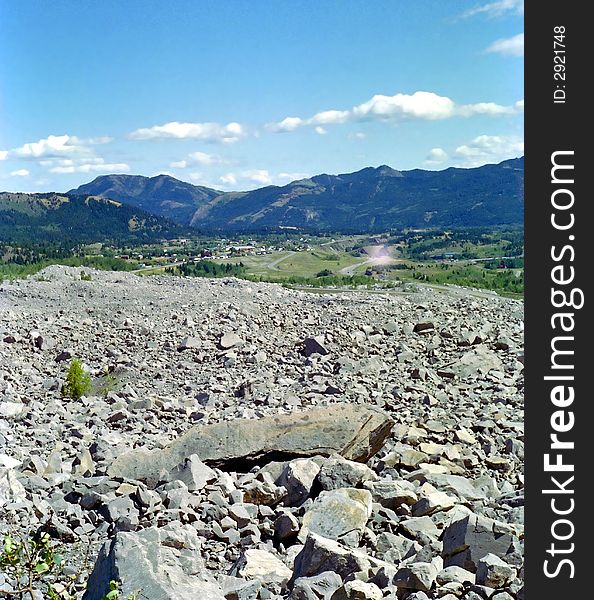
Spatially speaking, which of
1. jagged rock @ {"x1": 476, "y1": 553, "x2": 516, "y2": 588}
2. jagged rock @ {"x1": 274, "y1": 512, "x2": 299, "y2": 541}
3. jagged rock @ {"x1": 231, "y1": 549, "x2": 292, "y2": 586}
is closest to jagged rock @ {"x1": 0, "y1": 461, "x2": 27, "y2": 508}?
jagged rock @ {"x1": 231, "y1": 549, "x2": 292, "y2": 586}

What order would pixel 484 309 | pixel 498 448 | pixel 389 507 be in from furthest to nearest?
pixel 484 309, pixel 498 448, pixel 389 507

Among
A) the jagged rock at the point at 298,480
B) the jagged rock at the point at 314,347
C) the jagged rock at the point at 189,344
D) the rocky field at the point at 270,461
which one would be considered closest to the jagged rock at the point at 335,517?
the rocky field at the point at 270,461

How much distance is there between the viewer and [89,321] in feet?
90.3

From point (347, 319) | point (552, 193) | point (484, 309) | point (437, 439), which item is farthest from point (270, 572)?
point (484, 309)

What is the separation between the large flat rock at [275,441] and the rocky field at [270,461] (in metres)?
0.04

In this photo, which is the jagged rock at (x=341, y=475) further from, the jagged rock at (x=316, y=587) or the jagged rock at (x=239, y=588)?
the jagged rock at (x=316, y=587)

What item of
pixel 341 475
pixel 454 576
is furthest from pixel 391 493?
pixel 454 576

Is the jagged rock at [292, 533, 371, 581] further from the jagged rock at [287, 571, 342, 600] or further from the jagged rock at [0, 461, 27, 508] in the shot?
the jagged rock at [0, 461, 27, 508]

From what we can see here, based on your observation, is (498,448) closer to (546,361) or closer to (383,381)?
(383,381)

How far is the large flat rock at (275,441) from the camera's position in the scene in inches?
422

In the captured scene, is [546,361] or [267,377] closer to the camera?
[546,361]

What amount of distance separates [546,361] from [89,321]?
2568 cm

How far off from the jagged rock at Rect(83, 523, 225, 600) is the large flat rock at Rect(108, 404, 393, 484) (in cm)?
423

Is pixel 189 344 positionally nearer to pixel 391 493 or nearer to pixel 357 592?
pixel 391 493
